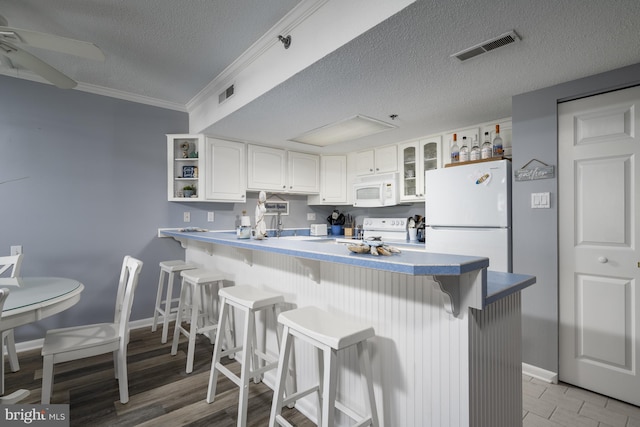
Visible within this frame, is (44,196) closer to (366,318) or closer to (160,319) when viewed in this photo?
(160,319)

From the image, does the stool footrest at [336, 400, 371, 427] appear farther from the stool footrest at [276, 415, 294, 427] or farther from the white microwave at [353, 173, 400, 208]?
the white microwave at [353, 173, 400, 208]

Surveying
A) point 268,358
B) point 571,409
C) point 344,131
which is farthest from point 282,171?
point 571,409

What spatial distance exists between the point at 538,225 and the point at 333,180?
2692 millimetres

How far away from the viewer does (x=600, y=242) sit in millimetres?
2035

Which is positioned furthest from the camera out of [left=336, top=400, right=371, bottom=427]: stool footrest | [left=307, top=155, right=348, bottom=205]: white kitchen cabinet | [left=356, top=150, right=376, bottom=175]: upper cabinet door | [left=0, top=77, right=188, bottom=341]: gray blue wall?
[left=307, top=155, right=348, bottom=205]: white kitchen cabinet

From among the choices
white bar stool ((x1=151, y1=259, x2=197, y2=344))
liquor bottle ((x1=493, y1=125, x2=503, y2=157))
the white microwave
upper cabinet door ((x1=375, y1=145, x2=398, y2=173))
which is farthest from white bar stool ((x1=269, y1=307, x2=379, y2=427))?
upper cabinet door ((x1=375, y1=145, x2=398, y2=173))

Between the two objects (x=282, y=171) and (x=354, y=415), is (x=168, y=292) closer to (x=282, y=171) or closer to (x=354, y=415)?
(x=282, y=171)

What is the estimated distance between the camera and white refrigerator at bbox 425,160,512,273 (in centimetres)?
240

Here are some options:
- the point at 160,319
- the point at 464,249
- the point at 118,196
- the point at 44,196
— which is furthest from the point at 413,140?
the point at 44,196

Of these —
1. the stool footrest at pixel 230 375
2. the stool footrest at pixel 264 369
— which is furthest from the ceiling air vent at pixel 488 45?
the stool footrest at pixel 230 375

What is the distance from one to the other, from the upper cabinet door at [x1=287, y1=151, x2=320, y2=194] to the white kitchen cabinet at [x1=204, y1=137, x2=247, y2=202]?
27.6 inches

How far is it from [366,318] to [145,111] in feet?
10.8

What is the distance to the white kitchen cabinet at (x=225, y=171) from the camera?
11.2 feet

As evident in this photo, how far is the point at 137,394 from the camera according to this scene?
6.53ft
